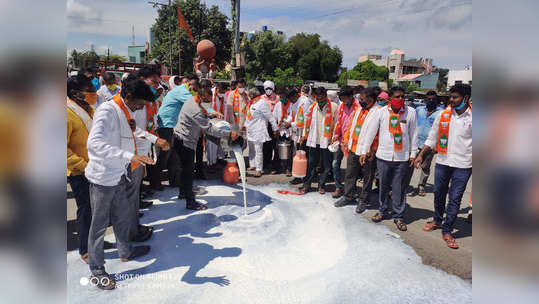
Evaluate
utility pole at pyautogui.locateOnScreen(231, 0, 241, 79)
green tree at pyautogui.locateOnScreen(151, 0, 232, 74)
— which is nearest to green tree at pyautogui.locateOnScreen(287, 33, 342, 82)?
green tree at pyautogui.locateOnScreen(151, 0, 232, 74)

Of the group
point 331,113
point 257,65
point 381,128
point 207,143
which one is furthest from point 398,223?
point 257,65

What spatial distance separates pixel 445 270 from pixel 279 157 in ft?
14.6

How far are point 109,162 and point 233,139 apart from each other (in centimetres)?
228

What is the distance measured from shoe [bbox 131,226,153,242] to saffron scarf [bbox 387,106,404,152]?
146 inches

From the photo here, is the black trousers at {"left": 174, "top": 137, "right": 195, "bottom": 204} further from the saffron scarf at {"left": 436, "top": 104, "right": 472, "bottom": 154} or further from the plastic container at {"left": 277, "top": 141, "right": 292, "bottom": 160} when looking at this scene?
the saffron scarf at {"left": 436, "top": 104, "right": 472, "bottom": 154}

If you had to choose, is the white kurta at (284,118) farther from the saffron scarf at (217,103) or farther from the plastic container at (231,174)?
the plastic container at (231,174)

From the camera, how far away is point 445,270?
3553 millimetres

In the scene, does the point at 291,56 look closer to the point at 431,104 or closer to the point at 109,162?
the point at 431,104

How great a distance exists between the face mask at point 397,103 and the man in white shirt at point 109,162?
3.36m

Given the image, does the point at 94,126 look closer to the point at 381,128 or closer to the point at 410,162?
the point at 381,128

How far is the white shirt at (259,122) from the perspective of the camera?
6.86 meters

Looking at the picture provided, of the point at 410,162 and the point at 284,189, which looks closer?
the point at 410,162

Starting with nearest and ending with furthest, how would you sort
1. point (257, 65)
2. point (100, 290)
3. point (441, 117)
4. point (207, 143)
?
point (100, 290) → point (441, 117) → point (207, 143) → point (257, 65)

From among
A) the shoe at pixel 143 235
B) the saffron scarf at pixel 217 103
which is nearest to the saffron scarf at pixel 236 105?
the saffron scarf at pixel 217 103
